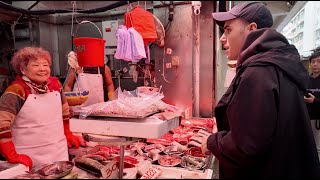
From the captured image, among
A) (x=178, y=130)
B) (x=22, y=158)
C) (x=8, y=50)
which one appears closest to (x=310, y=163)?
(x=178, y=130)

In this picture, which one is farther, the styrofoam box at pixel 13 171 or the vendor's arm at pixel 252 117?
the styrofoam box at pixel 13 171

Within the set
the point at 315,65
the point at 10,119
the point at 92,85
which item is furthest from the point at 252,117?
the point at 315,65

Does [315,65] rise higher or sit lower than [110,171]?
higher

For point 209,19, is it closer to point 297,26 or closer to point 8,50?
point 297,26

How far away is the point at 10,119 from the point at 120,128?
151 centimetres

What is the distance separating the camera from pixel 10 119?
2234mm

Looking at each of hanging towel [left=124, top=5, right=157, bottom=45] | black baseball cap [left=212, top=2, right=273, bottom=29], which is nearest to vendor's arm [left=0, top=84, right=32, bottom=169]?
hanging towel [left=124, top=5, right=157, bottom=45]

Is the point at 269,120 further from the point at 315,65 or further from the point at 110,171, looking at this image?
the point at 315,65

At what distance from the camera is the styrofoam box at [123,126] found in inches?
50.3

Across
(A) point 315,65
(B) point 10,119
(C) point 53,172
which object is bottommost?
(C) point 53,172

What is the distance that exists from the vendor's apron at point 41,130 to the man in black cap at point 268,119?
1.94 meters

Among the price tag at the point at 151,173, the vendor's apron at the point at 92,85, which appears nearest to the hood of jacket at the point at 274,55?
the price tag at the point at 151,173

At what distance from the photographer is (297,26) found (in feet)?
13.9

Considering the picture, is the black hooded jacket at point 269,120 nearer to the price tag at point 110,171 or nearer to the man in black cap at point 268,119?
the man in black cap at point 268,119
